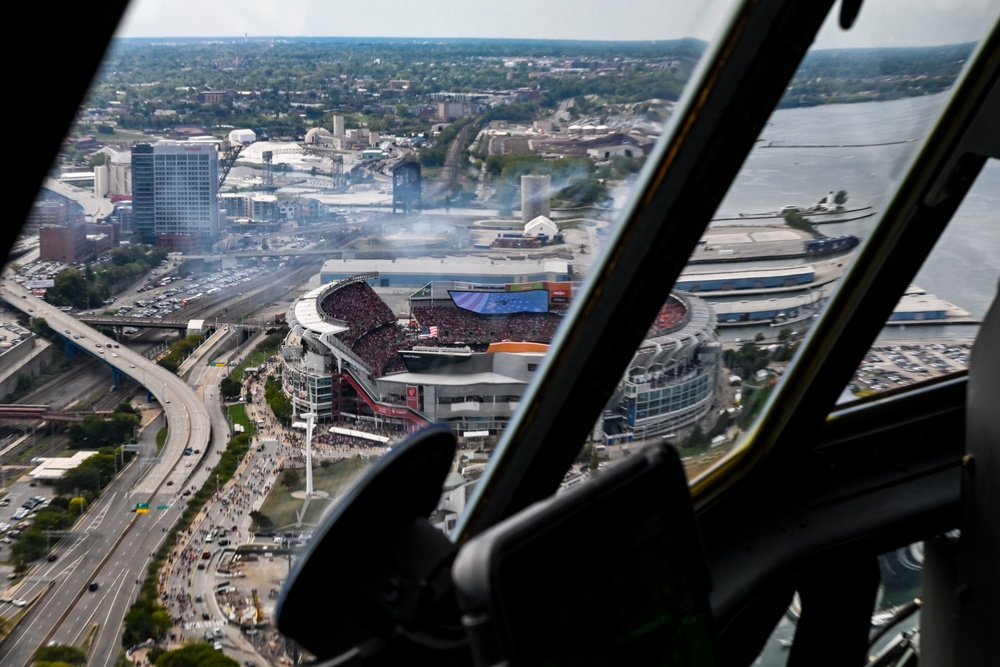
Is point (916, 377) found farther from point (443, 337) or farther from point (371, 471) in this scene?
point (371, 471)

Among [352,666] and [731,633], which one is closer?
[352,666]

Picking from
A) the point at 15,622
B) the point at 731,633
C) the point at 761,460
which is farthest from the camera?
the point at 761,460

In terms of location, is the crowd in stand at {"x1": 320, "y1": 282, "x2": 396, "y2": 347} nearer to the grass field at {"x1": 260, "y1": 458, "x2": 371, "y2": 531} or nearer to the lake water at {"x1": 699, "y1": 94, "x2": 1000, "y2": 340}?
the grass field at {"x1": 260, "y1": 458, "x2": 371, "y2": 531}

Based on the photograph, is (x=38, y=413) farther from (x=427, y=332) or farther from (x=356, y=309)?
(x=427, y=332)

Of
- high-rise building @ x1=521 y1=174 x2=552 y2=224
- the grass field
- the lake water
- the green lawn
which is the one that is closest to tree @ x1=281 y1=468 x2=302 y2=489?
the grass field

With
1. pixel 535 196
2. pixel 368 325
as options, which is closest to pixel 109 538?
pixel 368 325

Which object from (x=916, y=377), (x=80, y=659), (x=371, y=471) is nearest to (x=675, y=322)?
(x=916, y=377)
